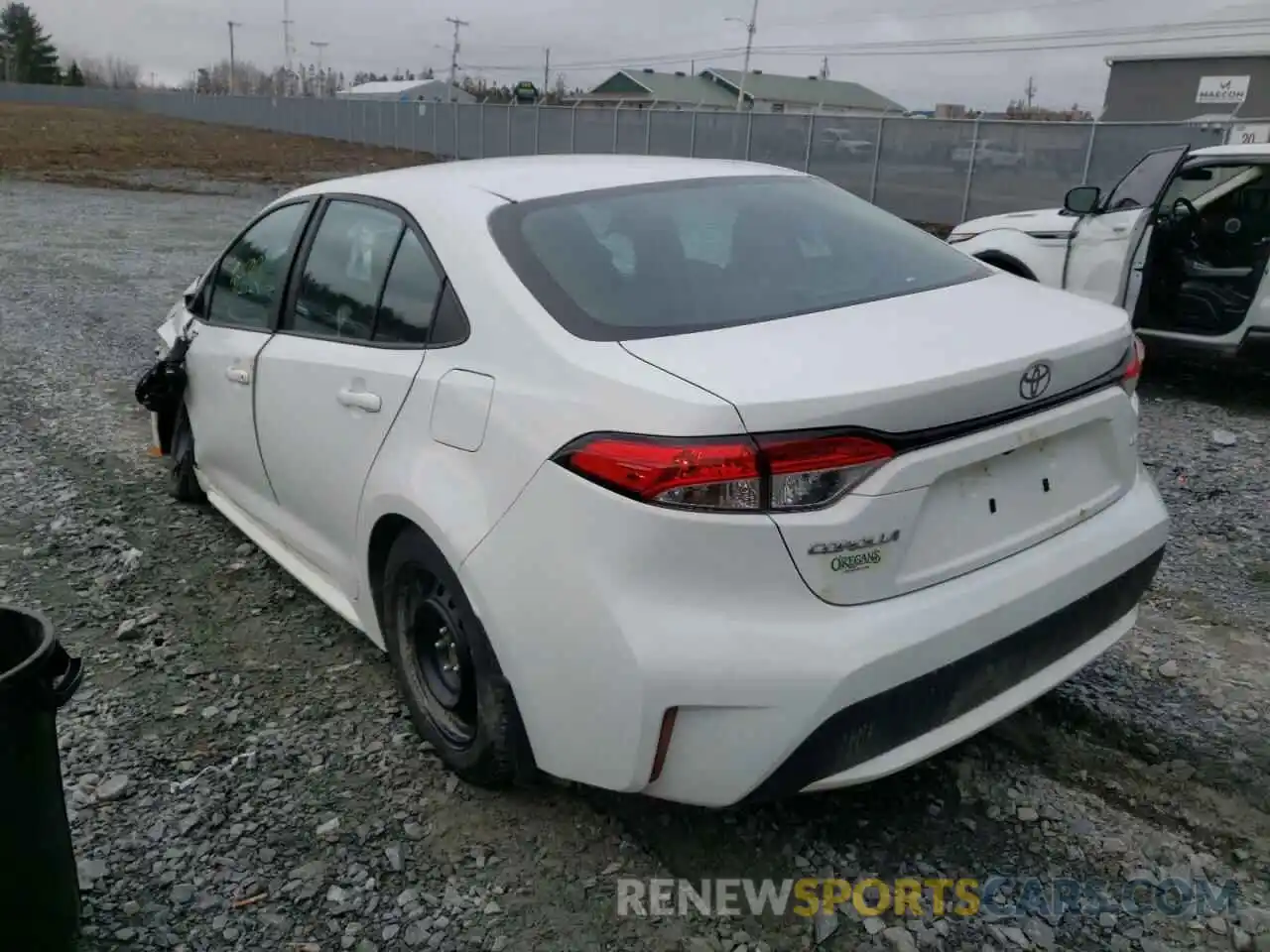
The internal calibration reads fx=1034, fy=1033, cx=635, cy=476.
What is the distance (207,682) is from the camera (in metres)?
3.45

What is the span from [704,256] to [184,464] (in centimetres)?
308

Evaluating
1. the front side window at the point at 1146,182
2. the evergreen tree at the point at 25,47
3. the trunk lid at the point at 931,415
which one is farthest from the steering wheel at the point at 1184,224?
the evergreen tree at the point at 25,47

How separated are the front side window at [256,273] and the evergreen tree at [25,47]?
4378 inches

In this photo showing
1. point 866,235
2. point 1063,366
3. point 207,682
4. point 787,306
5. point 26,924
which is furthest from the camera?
point 207,682

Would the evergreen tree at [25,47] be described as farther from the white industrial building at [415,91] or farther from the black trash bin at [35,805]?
the black trash bin at [35,805]

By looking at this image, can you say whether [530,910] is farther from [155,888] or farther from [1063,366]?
[1063,366]

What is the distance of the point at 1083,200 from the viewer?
731 centimetres

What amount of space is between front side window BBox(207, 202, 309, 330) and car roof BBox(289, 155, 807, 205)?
0.29 meters

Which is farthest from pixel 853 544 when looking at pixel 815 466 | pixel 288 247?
pixel 288 247

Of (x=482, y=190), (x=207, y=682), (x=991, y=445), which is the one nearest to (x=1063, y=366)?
(x=991, y=445)

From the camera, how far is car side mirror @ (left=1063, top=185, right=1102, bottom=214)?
7.29 meters

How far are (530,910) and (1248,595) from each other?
3114 millimetres

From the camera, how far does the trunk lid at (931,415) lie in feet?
6.99

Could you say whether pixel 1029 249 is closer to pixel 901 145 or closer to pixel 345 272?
pixel 345 272
